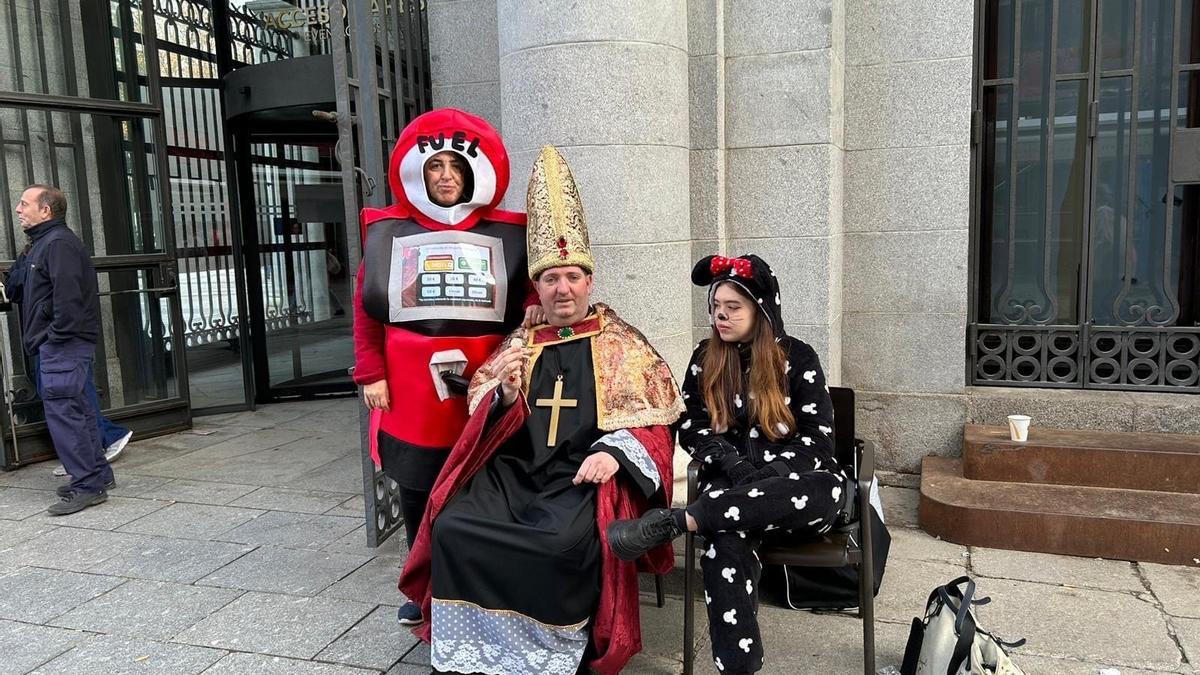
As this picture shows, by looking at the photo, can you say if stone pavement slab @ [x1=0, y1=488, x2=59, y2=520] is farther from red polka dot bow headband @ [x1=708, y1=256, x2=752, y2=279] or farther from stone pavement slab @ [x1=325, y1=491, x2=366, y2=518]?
red polka dot bow headband @ [x1=708, y1=256, x2=752, y2=279]

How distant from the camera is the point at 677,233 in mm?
4293

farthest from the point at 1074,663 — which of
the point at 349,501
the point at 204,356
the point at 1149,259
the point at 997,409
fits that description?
the point at 204,356

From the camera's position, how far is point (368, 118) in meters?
4.03

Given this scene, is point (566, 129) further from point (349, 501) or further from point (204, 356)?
point (204, 356)

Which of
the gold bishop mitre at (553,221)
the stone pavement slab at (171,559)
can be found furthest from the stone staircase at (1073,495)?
the stone pavement slab at (171,559)

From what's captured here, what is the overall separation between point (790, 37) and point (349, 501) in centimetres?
349

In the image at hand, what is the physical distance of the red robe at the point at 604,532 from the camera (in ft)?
9.22

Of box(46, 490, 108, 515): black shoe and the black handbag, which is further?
box(46, 490, 108, 515): black shoe

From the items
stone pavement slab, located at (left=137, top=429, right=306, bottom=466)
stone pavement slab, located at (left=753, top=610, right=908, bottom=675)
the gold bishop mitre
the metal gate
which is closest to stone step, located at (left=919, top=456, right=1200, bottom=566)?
stone pavement slab, located at (left=753, top=610, right=908, bottom=675)

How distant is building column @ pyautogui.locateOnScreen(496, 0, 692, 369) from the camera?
3936mm

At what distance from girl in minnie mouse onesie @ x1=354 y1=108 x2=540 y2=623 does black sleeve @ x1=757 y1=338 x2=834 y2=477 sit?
946 millimetres

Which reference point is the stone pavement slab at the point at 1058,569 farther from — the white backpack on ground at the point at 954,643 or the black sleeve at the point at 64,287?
the black sleeve at the point at 64,287

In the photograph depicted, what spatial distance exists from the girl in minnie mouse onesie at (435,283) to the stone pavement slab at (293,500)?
1.75m

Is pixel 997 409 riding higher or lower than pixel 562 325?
lower
